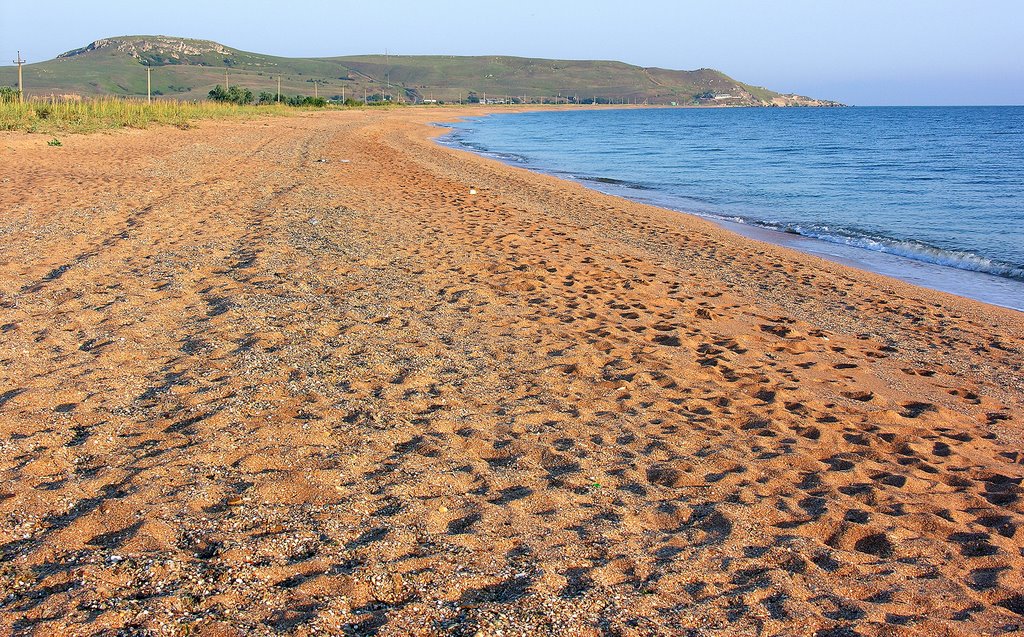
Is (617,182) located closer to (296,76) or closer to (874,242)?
(874,242)

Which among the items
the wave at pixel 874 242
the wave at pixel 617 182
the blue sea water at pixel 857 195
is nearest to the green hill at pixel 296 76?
the blue sea water at pixel 857 195

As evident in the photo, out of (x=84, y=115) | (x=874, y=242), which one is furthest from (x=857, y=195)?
(x=84, y=115)

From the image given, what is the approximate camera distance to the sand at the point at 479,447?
2.60 metres

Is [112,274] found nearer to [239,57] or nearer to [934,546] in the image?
[934,546]

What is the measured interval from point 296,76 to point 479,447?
15337cm

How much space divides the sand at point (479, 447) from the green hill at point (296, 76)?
3651 inches

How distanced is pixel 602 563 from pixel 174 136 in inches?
902

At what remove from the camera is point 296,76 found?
473 ft

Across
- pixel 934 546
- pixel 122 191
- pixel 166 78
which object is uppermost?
pixel 166 78

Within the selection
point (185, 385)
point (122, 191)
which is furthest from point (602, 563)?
point (122, 191)

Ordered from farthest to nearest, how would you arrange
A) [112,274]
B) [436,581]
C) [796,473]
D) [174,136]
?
1. [174,136]
2. [112,274]
3. [796,473]
4. [436,581]

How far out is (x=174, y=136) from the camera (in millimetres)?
22375

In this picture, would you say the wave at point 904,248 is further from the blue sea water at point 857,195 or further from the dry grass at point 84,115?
the dry grass at point 84,115

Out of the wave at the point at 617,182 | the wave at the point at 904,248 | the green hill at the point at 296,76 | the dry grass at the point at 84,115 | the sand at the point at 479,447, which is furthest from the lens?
the green hill at the point at 296,76
